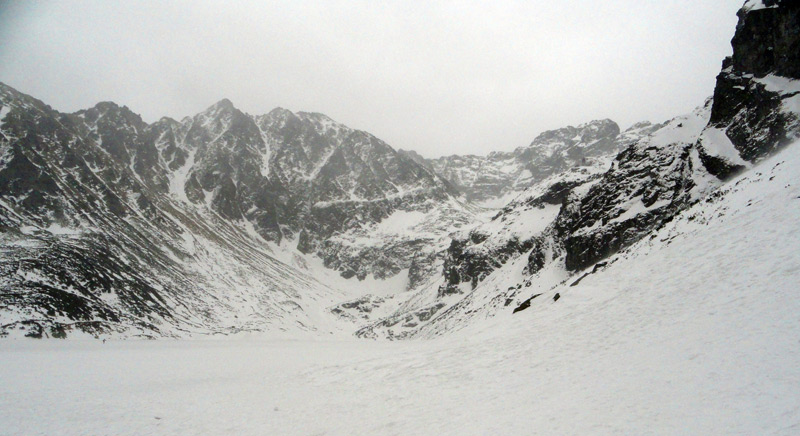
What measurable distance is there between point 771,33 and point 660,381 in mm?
44319

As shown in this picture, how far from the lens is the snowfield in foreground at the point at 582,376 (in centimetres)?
941

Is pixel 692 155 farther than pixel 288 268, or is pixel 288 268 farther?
pixel 288 268

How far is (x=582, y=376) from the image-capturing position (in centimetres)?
1216

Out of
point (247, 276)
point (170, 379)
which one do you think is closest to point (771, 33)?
point (170, 379)

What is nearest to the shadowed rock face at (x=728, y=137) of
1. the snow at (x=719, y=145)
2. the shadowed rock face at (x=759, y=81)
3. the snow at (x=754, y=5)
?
the shadowed rock face at (x=759, y=81)

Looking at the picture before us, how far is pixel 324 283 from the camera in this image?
19875 cm

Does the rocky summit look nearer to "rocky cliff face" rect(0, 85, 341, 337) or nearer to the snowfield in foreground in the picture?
"rocky cliff face" rect(0, 85, 341, 337)

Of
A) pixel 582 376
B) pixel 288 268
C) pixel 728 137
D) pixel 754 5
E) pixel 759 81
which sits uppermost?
pixel 754 5

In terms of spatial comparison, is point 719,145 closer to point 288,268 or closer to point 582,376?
point 582,376

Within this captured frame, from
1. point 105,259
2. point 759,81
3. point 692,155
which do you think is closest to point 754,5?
point 759,81

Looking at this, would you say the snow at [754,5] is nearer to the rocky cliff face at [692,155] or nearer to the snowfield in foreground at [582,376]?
the rocky cliff face at [692,155]

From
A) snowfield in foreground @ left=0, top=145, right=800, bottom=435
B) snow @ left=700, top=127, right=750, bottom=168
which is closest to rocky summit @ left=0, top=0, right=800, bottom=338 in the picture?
snow @ left=700, top=127, right=750, bottom=168

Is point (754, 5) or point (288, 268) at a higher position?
point (754, 5)

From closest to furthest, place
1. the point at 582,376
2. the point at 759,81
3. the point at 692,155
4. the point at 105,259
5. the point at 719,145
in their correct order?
the point at 582,376
the point at 759,81
the point at 719,145
the point at 692,155
the point at 105,259
